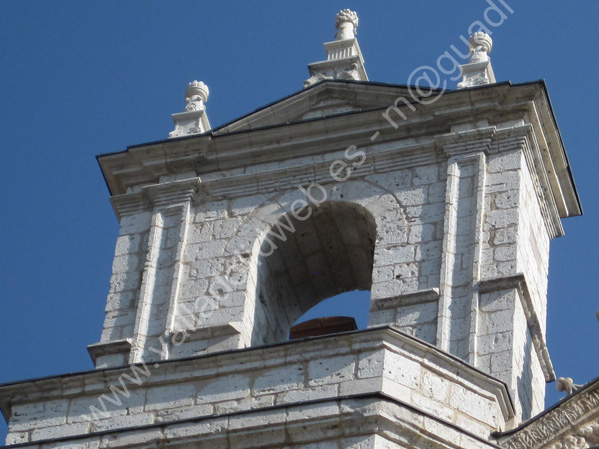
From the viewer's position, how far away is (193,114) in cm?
2022

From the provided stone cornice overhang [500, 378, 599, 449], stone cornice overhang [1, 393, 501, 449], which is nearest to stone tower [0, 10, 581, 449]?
stone cornice overhang [1, 393, 501, 449]

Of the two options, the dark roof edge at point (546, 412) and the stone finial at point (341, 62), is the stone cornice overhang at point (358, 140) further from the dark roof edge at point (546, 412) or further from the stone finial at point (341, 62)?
the dark roof edge at point (546, 412)

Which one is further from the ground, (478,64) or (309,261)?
(478,64)

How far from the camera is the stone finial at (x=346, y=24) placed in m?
→ 20.8

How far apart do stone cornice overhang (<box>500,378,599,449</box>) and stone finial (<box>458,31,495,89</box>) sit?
4682 millimetres

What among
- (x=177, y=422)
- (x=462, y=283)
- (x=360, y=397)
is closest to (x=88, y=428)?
(x=177, y=422)

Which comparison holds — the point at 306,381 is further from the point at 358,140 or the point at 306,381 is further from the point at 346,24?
the point at 346,24

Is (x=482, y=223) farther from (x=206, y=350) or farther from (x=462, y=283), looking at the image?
(x=206, y=350)

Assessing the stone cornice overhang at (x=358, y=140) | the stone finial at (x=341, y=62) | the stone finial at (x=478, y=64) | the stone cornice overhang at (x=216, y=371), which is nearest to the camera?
the stone cornice overhang at (x=216, y=371)

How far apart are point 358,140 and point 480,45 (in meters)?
1.75

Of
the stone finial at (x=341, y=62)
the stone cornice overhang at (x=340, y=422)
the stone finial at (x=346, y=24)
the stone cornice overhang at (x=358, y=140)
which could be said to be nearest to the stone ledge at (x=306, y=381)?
the stone cornice overhang at (x=340, y=422)

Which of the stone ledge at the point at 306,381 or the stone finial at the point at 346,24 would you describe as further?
the stone finial at the point at 346,24

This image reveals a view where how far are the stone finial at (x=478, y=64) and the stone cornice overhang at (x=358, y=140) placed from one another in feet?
1.43

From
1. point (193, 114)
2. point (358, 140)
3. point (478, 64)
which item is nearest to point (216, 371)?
point (358, 140)
